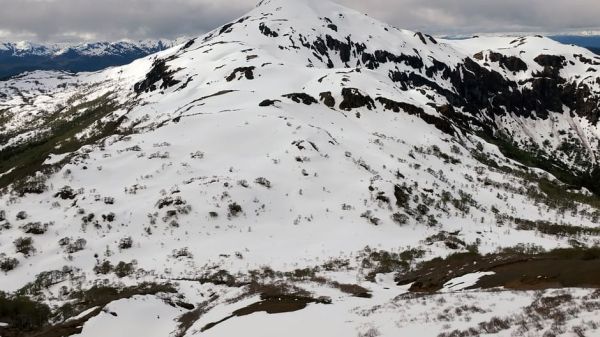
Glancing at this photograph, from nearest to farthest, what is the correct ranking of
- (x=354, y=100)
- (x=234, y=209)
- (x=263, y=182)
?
1. (x=234, y=209)
2. (x=263, y=182)
3. (x=354, y=100)

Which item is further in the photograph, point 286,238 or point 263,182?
point 263,182

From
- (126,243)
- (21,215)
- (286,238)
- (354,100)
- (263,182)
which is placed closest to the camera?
(126,243)

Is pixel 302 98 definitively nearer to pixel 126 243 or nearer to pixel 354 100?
pixel 354 100

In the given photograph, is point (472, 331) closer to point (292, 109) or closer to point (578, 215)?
point (578, 215)

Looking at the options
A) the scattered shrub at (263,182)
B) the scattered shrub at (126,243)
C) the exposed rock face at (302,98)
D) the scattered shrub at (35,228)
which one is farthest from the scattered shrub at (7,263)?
the exposed rock face at (302,98)

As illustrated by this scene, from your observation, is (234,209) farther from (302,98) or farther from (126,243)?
(302,98)

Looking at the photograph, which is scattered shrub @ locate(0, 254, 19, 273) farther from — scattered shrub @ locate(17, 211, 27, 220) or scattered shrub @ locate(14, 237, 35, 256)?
scattered shrub @ locate(17, 211, 27, 220)

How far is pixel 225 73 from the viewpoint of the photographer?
457 feet

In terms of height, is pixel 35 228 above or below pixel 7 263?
above

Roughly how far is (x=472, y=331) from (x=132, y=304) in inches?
708

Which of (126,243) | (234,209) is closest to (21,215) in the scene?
(126,243)

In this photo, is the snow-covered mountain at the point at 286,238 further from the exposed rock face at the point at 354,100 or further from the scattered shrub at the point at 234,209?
the exposed rock face at the point at 354,100

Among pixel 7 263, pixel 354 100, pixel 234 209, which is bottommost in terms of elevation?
pixel 7 263

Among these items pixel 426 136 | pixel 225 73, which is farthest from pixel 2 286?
pixel 225 73
